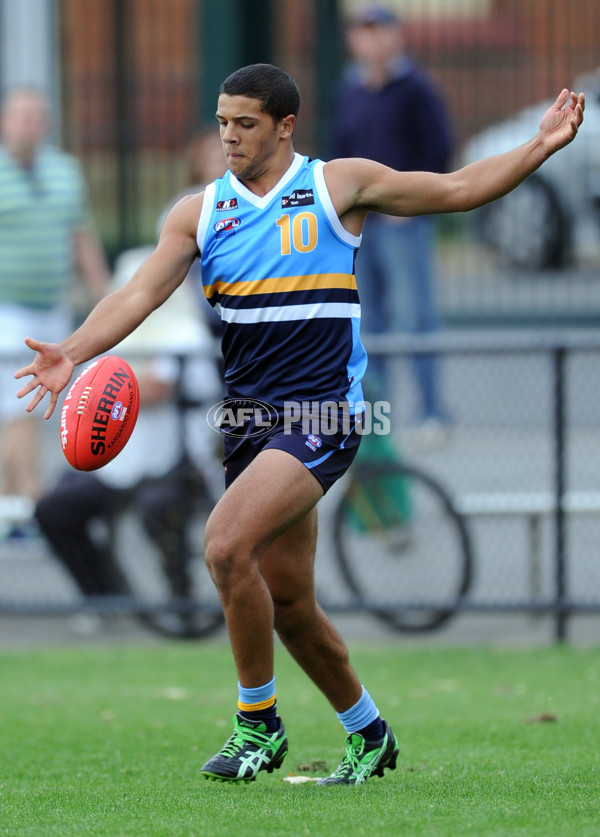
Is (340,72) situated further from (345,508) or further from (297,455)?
(297,455)

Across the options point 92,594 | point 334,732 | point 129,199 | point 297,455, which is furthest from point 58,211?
point 297,455

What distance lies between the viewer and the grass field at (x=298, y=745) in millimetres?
4246

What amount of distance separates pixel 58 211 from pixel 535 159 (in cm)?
590

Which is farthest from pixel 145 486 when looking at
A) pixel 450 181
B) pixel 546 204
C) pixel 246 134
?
pixel 546 204

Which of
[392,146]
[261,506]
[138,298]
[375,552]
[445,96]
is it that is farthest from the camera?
[445,96]

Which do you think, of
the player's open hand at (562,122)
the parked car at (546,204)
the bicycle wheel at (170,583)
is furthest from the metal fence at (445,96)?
the player's open hand at (562,122)

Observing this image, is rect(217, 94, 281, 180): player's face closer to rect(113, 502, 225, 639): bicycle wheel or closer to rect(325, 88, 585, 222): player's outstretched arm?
rect(325, 88, 585, 222): player's outstretched arm

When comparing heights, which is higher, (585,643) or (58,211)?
(58,211)

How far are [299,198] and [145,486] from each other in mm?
3923

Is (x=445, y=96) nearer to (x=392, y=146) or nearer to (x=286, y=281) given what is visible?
(x=392, y=146)

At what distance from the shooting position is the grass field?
425 cm

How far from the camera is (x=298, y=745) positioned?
5758 mm

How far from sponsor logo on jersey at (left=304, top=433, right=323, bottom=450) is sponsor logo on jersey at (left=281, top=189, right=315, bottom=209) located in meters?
0.76

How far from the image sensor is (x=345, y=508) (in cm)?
837
